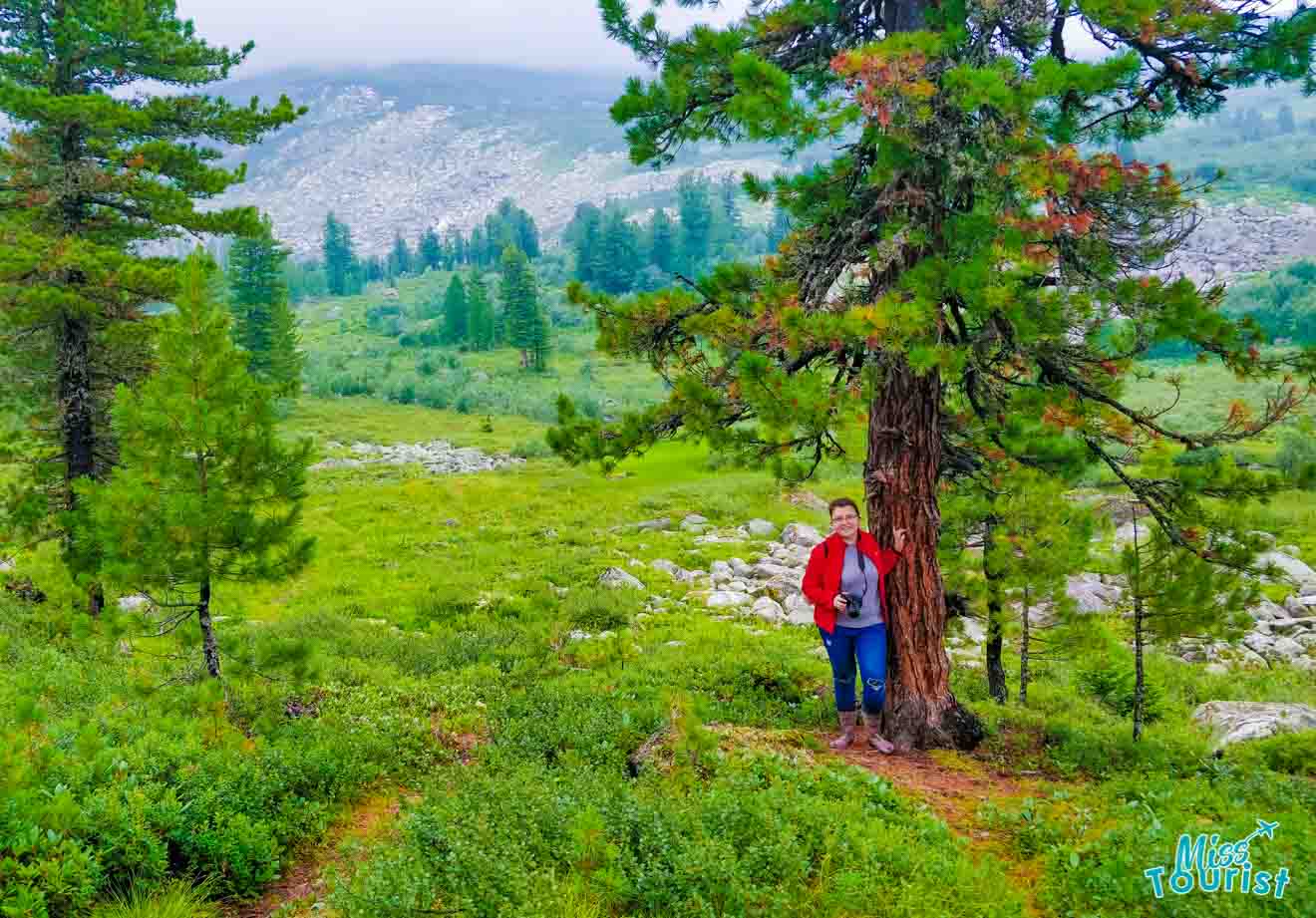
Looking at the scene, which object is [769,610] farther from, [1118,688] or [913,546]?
[913,546]

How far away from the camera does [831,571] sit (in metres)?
7.58

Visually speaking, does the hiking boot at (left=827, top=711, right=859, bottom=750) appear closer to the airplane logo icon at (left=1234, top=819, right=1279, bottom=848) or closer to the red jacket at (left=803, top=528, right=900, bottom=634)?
the red jacket at (left=803, top=528, right=900, bottom=634)

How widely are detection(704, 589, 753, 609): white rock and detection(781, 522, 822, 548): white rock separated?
4440 millimetres

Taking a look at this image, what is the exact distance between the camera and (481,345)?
83.8 meters

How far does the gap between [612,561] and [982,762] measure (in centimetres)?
1161

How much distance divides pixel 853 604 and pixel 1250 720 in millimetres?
5063

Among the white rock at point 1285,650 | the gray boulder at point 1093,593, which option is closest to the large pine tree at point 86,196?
the gray boulder at point 1093,593

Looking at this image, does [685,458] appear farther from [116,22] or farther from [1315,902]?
[1315,902]

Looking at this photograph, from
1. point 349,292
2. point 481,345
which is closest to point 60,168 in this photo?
point 481,345

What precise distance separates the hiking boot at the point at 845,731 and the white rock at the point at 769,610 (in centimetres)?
648

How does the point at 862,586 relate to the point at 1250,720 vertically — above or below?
above

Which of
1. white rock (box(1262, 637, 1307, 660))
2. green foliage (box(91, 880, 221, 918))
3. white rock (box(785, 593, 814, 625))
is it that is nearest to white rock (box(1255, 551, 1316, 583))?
white rock (box(1262, 637, 1307, 660))

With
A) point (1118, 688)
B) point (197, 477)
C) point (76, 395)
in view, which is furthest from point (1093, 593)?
point (76, 395)

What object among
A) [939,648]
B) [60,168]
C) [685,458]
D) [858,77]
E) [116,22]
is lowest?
[685,458]
